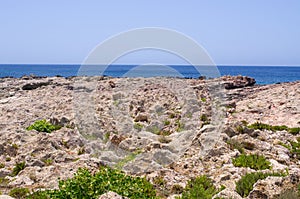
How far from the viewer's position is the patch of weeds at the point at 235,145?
13.5 m

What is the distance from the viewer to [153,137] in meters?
15.8

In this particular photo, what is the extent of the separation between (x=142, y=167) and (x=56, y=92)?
63.4ft

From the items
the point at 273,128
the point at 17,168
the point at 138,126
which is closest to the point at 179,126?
the point at 138,126

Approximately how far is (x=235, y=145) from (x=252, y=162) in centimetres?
198

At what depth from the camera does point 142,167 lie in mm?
11891

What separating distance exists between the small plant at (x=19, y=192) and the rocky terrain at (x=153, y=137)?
1.82 ft

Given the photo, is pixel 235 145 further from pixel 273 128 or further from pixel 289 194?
pixel 289 194

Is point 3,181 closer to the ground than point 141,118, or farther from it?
closer to the ground

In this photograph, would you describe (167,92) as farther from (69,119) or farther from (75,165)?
(75,165)

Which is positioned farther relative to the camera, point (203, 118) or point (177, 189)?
point (203, 118)

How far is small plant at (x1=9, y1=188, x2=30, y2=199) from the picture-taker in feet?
31.6

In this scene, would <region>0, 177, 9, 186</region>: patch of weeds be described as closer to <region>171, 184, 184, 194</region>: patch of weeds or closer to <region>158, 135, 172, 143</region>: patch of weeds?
<region>171, 184, 184, 194</region>: patch of weeds

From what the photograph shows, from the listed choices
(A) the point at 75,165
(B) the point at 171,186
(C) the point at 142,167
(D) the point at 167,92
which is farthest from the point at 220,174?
(D) the point at 167,92

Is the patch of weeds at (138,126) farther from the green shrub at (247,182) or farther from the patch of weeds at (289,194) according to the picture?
the patch of weeds at (289,194)
